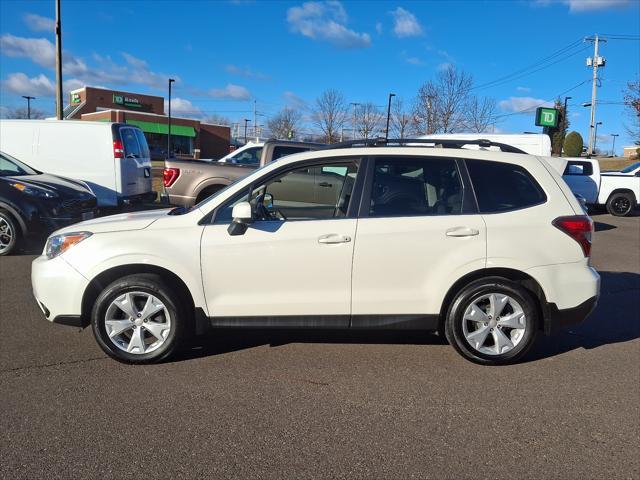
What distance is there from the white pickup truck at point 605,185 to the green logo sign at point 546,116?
7132mm

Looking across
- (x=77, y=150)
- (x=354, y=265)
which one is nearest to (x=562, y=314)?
(x=354, y=265)

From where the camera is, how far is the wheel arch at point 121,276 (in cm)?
395

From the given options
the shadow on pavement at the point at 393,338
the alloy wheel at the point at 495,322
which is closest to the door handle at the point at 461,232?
the alloy wheel at the point at 495,322

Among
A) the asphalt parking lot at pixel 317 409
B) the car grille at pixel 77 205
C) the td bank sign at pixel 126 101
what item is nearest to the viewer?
the asphalt parking lot at pixel 317 409

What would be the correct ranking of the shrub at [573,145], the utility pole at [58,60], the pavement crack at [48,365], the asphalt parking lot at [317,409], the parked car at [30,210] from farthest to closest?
the shrub at [573,145]
the utility pole at [58,60]
the parked car at [30,210]
the pavement crack at [48,365]
the asphalt parking lot at [317,409]

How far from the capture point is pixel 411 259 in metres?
3.95

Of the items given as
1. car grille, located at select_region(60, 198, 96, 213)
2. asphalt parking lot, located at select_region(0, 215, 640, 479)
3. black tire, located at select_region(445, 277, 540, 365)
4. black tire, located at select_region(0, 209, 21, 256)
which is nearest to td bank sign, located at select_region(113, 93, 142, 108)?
car grille, located at select_region(60, 198, 96, 213)

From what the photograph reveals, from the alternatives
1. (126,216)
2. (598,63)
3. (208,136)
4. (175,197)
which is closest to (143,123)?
(208,136)

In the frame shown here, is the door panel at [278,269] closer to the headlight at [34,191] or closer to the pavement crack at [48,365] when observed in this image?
the pavement crack at [48,365]

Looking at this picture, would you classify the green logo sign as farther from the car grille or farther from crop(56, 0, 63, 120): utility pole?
the car grille

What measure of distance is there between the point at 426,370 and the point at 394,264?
901 mm

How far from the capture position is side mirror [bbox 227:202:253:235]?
3.76 meters

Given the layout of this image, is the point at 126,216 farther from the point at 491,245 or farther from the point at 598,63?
the point at 598,63

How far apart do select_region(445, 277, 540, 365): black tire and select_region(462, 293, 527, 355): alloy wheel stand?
0.02 metres
